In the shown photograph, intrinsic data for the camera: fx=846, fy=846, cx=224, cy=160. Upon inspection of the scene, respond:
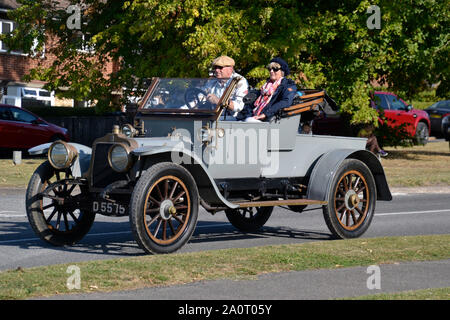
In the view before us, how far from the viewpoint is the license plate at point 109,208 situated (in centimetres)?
838

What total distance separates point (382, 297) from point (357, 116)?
1838 centimetres

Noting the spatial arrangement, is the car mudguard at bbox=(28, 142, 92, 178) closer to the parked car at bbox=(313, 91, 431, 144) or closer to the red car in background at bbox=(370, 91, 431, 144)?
the parked car at bbox=(313, 91, 431, 144)

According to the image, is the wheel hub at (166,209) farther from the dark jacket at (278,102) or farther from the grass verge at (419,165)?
the grass verge at (419,165)

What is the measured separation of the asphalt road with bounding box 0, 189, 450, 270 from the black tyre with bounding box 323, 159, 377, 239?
0.42 meters

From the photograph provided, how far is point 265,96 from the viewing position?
10.1m

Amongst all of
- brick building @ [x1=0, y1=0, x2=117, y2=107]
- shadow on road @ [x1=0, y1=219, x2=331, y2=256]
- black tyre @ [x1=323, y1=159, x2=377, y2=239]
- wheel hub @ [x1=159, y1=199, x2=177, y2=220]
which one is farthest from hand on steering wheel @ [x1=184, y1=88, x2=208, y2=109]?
brick building @ [x1=0, y1=0, x2=117, y2=107]

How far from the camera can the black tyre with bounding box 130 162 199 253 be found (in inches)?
318

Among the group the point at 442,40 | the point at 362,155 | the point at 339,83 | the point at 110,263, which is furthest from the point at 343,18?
the point at 110,263

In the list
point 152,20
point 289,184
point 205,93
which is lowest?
point 289,184

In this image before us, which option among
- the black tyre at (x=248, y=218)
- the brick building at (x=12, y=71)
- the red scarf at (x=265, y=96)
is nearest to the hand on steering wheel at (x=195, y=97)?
the red scarf at (x=265, y=96)

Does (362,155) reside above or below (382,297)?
above

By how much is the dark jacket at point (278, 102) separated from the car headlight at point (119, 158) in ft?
6.50

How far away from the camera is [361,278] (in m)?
7.38

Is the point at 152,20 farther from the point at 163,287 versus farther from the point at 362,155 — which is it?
the point at 163,287
